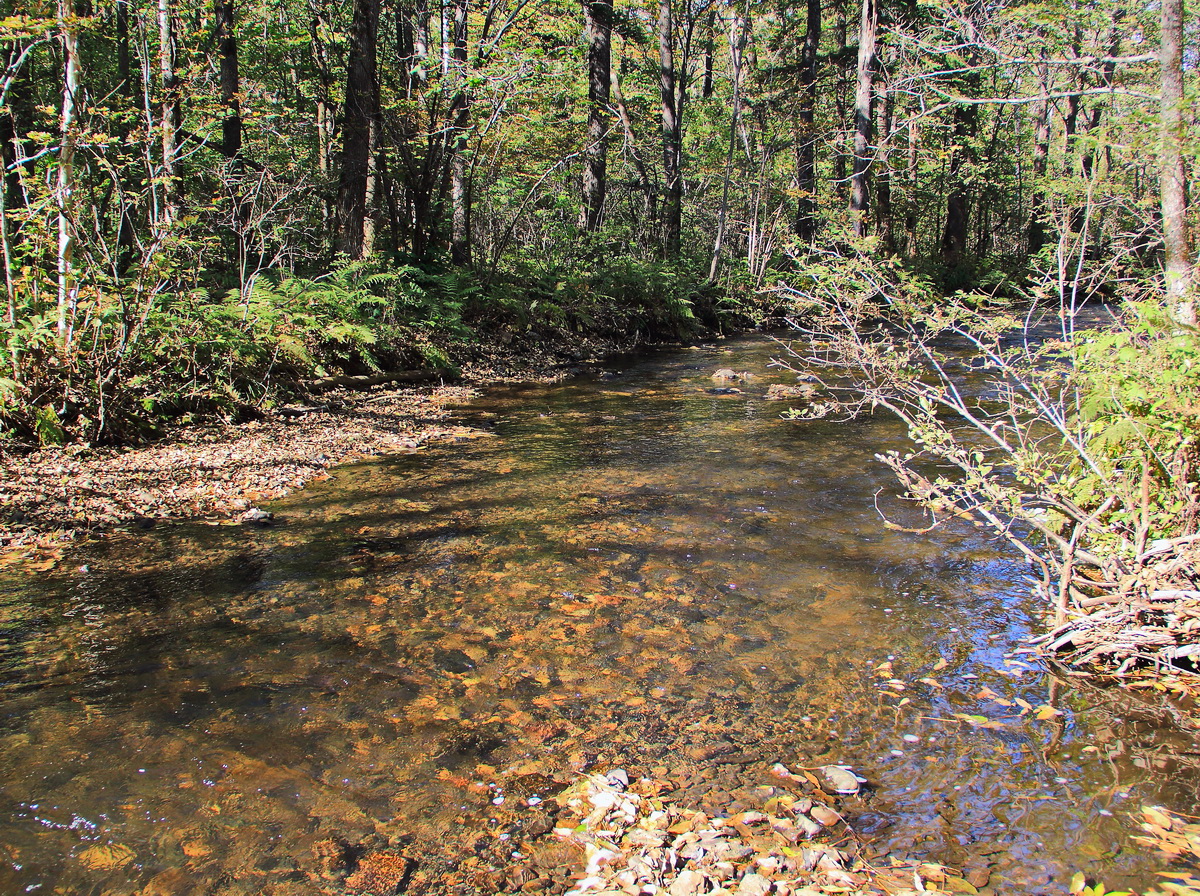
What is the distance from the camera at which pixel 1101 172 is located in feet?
17.6

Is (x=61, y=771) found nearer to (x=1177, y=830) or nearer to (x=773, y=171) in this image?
(x=1177, y=830)

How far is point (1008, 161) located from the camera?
103 feet

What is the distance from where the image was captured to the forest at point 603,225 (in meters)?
4.61

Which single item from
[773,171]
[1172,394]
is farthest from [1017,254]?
[1172,394]

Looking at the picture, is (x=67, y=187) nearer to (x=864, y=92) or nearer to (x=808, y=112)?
A: (x=864, y=92)

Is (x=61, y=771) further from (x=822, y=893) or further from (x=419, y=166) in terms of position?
(x=419, y=166)

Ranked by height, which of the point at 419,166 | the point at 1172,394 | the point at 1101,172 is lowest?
the point at 1172,394

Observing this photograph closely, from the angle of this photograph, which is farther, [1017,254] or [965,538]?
[1017,254]

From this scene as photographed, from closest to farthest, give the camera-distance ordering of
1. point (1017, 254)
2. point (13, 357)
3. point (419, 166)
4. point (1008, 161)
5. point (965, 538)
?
point (965, 538) → point (13, 357) → point (419, 166) → point (1008, 161) → point (1017, 254)

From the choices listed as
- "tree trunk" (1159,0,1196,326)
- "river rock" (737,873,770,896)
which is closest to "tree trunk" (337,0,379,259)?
"tree trunk" (1159,0,1196,326)

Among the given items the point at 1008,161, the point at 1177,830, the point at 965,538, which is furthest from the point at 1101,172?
the point at 1008,161

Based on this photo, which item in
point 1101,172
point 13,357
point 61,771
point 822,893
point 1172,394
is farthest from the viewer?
point 13,357

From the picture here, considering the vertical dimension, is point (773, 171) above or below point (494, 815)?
above

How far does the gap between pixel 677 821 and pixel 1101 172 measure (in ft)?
17.3
